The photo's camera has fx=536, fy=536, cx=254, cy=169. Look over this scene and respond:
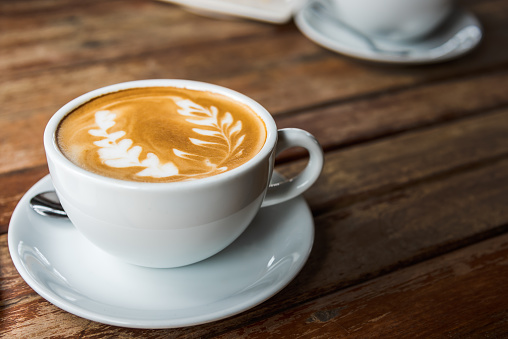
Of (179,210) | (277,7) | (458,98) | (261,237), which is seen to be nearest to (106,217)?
(179,210)

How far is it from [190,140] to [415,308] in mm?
280

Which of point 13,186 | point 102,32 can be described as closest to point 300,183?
point 13,186

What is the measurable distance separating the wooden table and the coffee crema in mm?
144

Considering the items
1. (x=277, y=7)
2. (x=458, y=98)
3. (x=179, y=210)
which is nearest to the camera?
(x=179, y=210)

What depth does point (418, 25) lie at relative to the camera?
105 cm

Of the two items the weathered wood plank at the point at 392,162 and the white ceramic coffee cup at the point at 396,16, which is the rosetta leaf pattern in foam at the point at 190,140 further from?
the white ceramic coffee cup at the point at 396,16

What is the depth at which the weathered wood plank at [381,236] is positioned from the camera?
1.66ft

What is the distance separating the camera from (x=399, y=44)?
109 cm

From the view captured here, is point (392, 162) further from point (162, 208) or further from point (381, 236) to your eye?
point (162, 208)

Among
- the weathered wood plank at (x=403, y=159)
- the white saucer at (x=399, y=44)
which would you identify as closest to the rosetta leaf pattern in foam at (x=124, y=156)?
the weathered wood plank at (x=403, y=159)

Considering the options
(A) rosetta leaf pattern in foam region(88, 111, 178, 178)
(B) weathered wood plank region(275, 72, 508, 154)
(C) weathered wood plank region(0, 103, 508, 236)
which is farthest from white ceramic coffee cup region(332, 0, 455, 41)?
(A) rosetta leaf pattern in foam region(88, 111, 178, 178)

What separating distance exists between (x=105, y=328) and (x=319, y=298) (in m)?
0.21

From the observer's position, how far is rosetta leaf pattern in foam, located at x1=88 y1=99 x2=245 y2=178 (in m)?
0.51

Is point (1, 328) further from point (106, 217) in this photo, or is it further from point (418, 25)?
point (418, 25)
